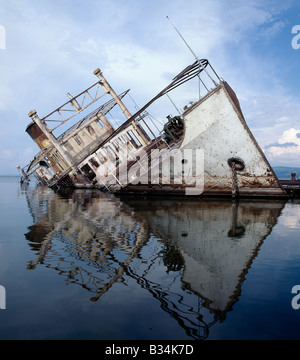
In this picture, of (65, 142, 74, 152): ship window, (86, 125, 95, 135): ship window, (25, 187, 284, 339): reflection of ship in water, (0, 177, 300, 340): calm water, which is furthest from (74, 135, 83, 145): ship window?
(0, 177, 300, 340): calm water

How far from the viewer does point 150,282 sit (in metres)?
4.11

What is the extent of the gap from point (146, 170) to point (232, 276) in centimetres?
1142

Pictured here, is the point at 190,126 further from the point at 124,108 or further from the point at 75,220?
the point at 124,108

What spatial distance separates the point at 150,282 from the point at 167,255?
134 centimetres

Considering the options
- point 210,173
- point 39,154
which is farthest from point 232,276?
point 39,154

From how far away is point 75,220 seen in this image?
31.3 feet

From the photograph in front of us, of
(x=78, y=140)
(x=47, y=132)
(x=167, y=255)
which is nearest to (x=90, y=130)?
(x=78, y=140)

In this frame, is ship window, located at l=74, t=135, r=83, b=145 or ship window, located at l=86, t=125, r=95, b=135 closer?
ship window, located at l=74, t=135, r=83, b=145

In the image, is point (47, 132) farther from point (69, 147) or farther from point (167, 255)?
point (167, 255)

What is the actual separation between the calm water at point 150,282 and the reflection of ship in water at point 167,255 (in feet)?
0.05

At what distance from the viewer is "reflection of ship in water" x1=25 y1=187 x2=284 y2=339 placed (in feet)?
11.8

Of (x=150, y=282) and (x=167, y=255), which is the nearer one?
(x=150, y=282)

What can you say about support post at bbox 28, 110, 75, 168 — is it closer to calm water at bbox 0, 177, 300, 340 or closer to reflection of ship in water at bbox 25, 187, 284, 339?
reflection of ship in water at bbox 25, 187, 284, 339

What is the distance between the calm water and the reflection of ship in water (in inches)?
0.7
